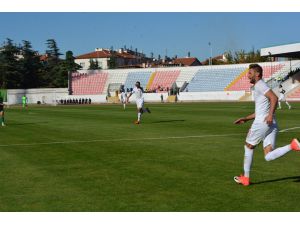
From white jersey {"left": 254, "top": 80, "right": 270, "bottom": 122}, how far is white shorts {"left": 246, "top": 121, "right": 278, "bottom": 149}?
4.5 inches

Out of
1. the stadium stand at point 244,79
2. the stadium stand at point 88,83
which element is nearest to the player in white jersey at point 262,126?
the stadium stand at point 244,79

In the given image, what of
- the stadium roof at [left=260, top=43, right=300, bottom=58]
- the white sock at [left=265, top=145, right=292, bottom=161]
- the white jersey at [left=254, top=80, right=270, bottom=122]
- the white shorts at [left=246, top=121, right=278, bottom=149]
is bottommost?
the white sock at [left=265, top=145, right=292, bottom=161]

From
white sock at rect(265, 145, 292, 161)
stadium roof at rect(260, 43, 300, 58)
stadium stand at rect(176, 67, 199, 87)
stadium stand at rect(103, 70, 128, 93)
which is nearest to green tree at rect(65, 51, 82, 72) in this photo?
stadium stand at rect(103, 70, 128, 93)

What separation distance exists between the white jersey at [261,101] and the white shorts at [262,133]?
0.11 m

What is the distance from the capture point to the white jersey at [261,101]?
329 inches

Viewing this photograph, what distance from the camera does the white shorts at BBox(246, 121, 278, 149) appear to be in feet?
27.4

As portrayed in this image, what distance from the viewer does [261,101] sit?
8.44 meters

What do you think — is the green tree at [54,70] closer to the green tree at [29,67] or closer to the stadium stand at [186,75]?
the green tree at [29,67]

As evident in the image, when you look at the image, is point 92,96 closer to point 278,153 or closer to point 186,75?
point 186,75

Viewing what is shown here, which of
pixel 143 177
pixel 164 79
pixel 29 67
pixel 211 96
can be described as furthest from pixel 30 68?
pixel 143 177

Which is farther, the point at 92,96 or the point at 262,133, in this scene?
the point at 92,96

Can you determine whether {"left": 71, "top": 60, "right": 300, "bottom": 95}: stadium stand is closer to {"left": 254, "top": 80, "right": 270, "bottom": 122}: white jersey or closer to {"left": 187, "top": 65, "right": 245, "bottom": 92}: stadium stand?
{"left": 187, "top": 65, "right": 245, "bottom": 92}: stadium stand

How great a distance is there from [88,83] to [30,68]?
52.0ft
